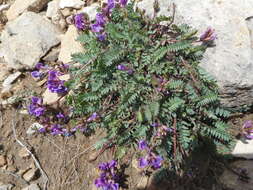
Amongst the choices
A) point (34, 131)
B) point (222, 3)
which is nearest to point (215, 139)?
point (222, 3)

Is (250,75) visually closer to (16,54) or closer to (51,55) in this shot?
(51,55)

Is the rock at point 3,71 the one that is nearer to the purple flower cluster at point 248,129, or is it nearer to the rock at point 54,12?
the rock at point 54,12

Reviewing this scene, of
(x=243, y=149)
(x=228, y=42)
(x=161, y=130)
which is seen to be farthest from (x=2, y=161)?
(x=228, y=42)

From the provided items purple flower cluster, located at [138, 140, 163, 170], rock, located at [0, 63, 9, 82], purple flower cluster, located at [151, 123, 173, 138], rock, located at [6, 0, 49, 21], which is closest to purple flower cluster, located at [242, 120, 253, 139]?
purple flower cluster, located at [151, 123, 173, 138]

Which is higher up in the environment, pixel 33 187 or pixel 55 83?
pixel 55 83

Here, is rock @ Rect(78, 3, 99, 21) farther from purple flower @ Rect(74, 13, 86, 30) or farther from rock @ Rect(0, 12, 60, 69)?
rock @ Rect(0, 12, 60, 69)

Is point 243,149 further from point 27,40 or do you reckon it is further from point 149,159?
point 27,40

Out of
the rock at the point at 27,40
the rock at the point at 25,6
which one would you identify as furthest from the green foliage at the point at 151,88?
the rock at the point at 25,6
